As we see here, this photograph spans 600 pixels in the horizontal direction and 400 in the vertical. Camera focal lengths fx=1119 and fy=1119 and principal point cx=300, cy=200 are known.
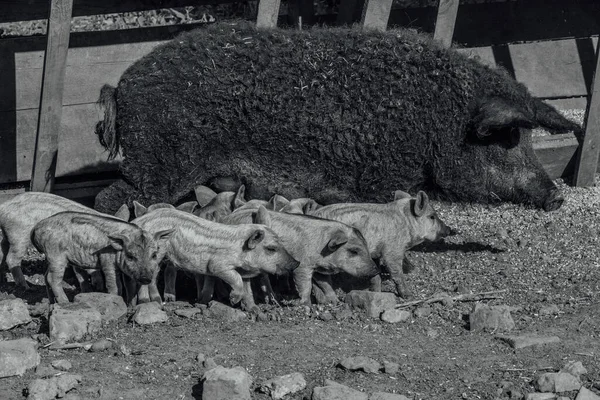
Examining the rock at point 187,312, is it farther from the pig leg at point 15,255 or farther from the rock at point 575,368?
the rock at point 575,368

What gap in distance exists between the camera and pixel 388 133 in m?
8.82

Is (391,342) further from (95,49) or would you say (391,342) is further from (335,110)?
(95,49)

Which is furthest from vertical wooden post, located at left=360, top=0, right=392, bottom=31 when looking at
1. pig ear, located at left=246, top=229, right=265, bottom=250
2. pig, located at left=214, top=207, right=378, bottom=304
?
pig ear, located at left=246, top=229, right=265, bottom=250

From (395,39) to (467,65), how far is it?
638 millimetres

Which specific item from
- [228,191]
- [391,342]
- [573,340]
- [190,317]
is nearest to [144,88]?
[228,191]

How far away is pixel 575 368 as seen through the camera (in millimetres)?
6152

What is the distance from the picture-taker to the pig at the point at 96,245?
734 cm

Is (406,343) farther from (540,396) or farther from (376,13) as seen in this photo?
(376,13)

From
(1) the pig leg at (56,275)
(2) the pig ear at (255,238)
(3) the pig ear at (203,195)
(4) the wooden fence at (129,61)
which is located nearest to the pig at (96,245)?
(1) the pig leg at (56,275)

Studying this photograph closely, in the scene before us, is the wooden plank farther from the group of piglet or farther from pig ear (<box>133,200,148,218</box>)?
the group of piglet

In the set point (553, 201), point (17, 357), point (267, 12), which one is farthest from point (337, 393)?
point (267, 12)

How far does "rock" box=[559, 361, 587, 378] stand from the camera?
241 inches

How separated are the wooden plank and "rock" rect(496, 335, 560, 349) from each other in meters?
4.95

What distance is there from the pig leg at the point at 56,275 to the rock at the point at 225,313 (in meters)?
1.02
